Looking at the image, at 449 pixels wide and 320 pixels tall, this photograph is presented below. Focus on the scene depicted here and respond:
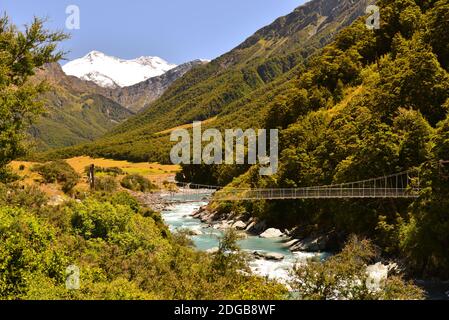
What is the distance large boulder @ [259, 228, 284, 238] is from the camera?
47.6 meters

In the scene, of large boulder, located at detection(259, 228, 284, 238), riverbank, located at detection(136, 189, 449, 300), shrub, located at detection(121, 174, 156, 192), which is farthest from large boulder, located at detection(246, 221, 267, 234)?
shrub, located at detection(121, 174, 156, 192)

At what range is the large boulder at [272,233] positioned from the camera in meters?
47.6

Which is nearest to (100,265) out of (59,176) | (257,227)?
(257,227)

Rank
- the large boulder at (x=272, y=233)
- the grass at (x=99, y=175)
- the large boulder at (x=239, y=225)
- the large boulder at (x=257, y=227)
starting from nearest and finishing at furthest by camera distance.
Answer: the large boulder at (x=272, y=233) < the grass at (x=99, y=175) < the large boulder at (x=257, y=227) < the large boulder at (x=239, y=225)

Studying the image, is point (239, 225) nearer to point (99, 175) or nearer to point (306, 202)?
point (306, 202)

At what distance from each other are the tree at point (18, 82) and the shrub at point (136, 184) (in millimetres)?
57424

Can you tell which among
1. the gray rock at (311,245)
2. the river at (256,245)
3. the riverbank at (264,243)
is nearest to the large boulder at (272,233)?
the riverbank at (264,243)

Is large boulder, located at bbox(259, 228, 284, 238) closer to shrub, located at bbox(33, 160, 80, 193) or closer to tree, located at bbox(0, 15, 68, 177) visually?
shrub, located at bbox(33, 160, 80, 193)

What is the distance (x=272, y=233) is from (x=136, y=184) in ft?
126

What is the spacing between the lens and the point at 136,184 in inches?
3191

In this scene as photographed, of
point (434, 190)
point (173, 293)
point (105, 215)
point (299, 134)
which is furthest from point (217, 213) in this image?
point (173, 293)

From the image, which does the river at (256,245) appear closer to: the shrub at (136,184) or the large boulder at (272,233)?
the large boulder at (272,233)

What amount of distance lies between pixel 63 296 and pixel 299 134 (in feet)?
143

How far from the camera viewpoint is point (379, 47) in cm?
6831
